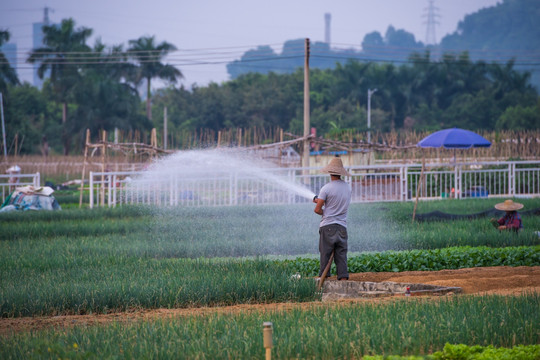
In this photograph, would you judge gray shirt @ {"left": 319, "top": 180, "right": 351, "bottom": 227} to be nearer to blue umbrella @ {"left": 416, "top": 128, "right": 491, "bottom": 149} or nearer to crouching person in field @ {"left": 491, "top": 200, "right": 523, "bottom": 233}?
crouching person in field @ {"left": 491, "top": 200, "right": 523, "bottom": 233}

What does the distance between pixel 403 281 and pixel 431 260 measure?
216 cm

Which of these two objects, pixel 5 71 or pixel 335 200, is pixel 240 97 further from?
pixel 335 200

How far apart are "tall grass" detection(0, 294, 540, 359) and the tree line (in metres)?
53.3

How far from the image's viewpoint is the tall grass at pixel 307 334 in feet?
22.4

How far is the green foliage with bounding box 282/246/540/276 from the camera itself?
13.3 meters

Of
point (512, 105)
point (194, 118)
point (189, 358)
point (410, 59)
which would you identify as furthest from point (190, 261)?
point (410, 59)

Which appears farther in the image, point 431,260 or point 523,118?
point 523,118

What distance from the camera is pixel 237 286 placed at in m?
10.5

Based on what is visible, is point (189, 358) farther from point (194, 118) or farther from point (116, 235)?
point (194, 118)

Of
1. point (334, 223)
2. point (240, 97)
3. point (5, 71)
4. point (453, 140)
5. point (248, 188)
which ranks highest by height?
point (5, 71)

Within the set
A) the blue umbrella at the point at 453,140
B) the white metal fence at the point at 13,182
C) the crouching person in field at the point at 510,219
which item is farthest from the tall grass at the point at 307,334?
the white metal fence at the point at 13,182

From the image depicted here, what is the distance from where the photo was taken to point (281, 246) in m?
16.8

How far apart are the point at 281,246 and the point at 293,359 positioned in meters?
10.1

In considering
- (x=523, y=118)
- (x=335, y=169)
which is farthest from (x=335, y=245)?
(x=523, y=118)
